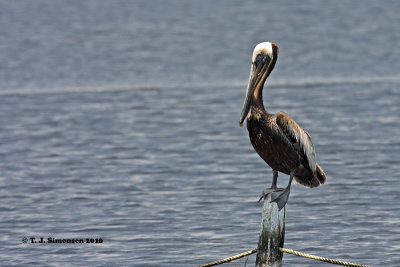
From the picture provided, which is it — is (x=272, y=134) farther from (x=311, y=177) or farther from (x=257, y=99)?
(x=311, y=177)

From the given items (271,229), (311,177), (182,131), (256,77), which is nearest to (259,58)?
(256,77)

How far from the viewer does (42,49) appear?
102ft

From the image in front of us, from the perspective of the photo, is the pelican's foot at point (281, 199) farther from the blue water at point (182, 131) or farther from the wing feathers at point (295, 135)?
the blue water at point (182, 131)

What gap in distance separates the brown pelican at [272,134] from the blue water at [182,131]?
85.5 inches

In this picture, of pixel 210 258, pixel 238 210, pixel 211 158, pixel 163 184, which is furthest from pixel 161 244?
pixel 211 158

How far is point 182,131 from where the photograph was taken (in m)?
20.5

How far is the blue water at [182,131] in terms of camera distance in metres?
12.2

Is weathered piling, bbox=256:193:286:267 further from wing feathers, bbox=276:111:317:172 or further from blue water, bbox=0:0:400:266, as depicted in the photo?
blue water, bbox=0:0:400:266

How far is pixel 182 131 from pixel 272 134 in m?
11.5

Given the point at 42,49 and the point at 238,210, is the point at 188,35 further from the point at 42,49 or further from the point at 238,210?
the point at 238,210

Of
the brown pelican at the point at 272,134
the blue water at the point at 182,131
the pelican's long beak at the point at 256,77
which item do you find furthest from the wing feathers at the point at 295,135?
the blue water at the point at 182,131

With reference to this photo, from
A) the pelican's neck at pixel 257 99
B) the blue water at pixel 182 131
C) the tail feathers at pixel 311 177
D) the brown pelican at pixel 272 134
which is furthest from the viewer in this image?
the blue water at pixel 182 131

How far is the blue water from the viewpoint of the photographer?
1219cm

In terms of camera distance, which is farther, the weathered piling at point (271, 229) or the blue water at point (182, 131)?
the blue water at point (182, 131)
